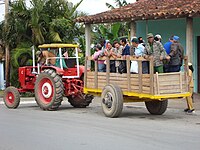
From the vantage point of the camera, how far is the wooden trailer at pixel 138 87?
13.0m

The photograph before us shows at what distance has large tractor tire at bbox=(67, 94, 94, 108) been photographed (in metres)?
17.2

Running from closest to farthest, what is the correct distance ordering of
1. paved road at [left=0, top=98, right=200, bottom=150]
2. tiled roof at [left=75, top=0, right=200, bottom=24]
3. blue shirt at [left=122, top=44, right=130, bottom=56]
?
paved road at [left=0, top=98, right=200, bottom=150] < blue shirt at [left=122, top=44, right=130, bottom=56] < tiled roof at [left=75, top=0, right=200, bottom=24]

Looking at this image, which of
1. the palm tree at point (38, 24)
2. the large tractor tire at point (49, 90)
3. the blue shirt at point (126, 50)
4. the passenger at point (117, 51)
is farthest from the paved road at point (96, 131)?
the palm tree at point (38, 24)

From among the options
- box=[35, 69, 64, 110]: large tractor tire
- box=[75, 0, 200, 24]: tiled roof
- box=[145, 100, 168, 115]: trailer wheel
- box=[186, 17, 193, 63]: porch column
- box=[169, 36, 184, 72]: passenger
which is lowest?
box=[145, 100, 168, 115]: trailer wheel

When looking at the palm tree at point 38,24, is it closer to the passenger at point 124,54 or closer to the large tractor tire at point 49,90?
the large tractor tire at point 49,90

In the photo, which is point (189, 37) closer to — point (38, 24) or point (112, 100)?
point (112, 100)

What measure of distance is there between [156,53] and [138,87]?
1.00 metres

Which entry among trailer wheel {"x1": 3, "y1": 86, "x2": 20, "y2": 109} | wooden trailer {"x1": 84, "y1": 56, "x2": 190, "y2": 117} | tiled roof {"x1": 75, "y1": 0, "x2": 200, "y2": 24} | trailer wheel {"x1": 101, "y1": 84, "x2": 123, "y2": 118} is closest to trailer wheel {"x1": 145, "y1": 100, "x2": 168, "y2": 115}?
wooden trailer {"x1": 84, "y1": 56, "x2": 190, "y2": 117}

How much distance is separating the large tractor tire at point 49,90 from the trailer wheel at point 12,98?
1.11m

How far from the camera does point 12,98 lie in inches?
698

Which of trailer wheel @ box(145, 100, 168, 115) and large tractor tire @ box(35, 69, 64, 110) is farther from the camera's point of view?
large tractor tire @ box(35, 69, 64, 110)

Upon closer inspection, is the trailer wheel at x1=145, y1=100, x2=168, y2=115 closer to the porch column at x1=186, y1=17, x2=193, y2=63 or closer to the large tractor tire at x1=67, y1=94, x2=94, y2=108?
the large tractor tire at x1=67, y1=94, x2=94, y2=108

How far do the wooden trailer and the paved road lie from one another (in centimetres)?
39

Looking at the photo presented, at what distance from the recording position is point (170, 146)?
31.4 ft
